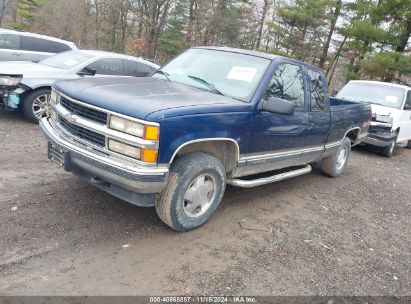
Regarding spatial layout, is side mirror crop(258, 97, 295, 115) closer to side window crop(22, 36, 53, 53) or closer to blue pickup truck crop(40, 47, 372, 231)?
blue pickup truck crop(40, 47, 372, 231)

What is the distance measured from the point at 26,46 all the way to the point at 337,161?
9.43m

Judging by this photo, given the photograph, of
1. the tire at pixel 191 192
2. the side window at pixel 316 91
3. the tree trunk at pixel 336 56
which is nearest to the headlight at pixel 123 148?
the tire at pixel 191 192

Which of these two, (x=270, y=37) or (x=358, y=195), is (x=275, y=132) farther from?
(x=270, y=37)

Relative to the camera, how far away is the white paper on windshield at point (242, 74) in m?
4.60

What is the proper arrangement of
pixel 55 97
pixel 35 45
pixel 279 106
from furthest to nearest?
pixel 35 45 < pixel 55 97 < pixel 279 106

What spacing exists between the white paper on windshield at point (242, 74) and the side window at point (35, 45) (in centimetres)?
864

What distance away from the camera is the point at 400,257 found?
4.37 meters

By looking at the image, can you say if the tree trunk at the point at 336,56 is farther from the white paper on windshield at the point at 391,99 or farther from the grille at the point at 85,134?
the grille at the point at 85,134

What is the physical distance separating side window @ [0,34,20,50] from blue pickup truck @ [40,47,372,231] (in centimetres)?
790

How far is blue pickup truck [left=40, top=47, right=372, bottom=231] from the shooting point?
3455 mm

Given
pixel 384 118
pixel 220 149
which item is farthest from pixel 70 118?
pixel 384 118

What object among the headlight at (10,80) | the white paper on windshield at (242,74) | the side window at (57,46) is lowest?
the headlight at (10,80)

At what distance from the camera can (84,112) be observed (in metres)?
3.79

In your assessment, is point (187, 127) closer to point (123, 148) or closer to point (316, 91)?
point (123, 148)
